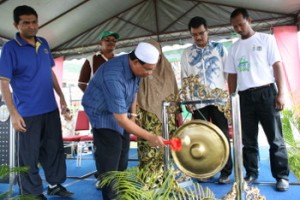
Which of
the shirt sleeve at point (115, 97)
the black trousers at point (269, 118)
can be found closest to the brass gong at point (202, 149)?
the shirt sleeve at point (115, 97)

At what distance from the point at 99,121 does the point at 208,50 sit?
1.16 m

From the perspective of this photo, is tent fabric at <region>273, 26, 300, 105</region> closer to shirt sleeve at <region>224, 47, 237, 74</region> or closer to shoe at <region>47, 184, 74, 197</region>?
shirt sleeve at <region>224, 47, 237, 74</region>

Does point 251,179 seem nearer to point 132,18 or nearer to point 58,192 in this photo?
point 58,192

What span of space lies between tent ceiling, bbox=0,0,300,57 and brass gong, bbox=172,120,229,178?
10.2 feet

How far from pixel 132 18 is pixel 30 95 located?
342 cm

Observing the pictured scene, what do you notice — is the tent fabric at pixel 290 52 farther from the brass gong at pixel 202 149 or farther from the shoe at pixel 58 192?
the shoe at pixel 58 192

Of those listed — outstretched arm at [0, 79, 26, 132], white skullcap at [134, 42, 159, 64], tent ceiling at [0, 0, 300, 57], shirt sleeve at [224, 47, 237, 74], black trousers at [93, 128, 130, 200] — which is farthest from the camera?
tent ceiling at [0, 0, 300, 57]

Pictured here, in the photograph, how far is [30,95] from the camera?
2.08 metres

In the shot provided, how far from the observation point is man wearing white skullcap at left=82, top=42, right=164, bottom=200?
1407 mm

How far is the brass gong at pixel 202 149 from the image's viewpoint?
1.54 metres

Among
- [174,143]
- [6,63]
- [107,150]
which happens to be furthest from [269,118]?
[6,63]

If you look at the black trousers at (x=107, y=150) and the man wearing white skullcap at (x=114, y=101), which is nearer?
the man wearing white skullcap at (x=114, y=101)

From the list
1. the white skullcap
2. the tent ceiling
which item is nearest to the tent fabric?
the tent ceiling

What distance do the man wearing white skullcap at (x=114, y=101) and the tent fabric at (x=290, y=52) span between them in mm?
3453
